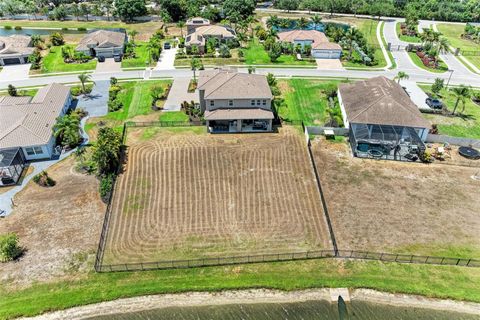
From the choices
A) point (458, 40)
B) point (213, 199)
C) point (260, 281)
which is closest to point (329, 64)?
point (458, 40)

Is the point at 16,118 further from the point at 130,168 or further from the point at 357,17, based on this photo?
the point at 357,17

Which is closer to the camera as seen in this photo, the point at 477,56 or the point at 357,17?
the point at 477,56

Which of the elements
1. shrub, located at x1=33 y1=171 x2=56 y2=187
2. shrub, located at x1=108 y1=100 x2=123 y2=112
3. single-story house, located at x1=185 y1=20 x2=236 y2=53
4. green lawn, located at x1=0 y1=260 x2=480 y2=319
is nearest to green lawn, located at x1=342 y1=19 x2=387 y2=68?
single-story house, located at x1=185 y1=20 x2=236 y2=53

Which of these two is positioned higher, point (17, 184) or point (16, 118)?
point (16, 118)

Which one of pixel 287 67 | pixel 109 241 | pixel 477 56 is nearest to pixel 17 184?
pixel 109 241

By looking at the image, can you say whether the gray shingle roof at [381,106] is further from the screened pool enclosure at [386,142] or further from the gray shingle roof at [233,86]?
the gray shingle roof at [233,86]

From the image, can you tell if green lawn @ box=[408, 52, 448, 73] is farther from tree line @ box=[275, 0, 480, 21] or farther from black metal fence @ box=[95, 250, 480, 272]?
black metal fence @ box=[95, 250, 480, 272]

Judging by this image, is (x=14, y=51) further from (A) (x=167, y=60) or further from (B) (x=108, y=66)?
(A) (x=167, y=60)

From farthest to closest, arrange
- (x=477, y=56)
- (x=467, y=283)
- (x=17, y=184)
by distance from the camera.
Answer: (x=477, y=56) → (x=17, y=184) → (x=467, y=283)
